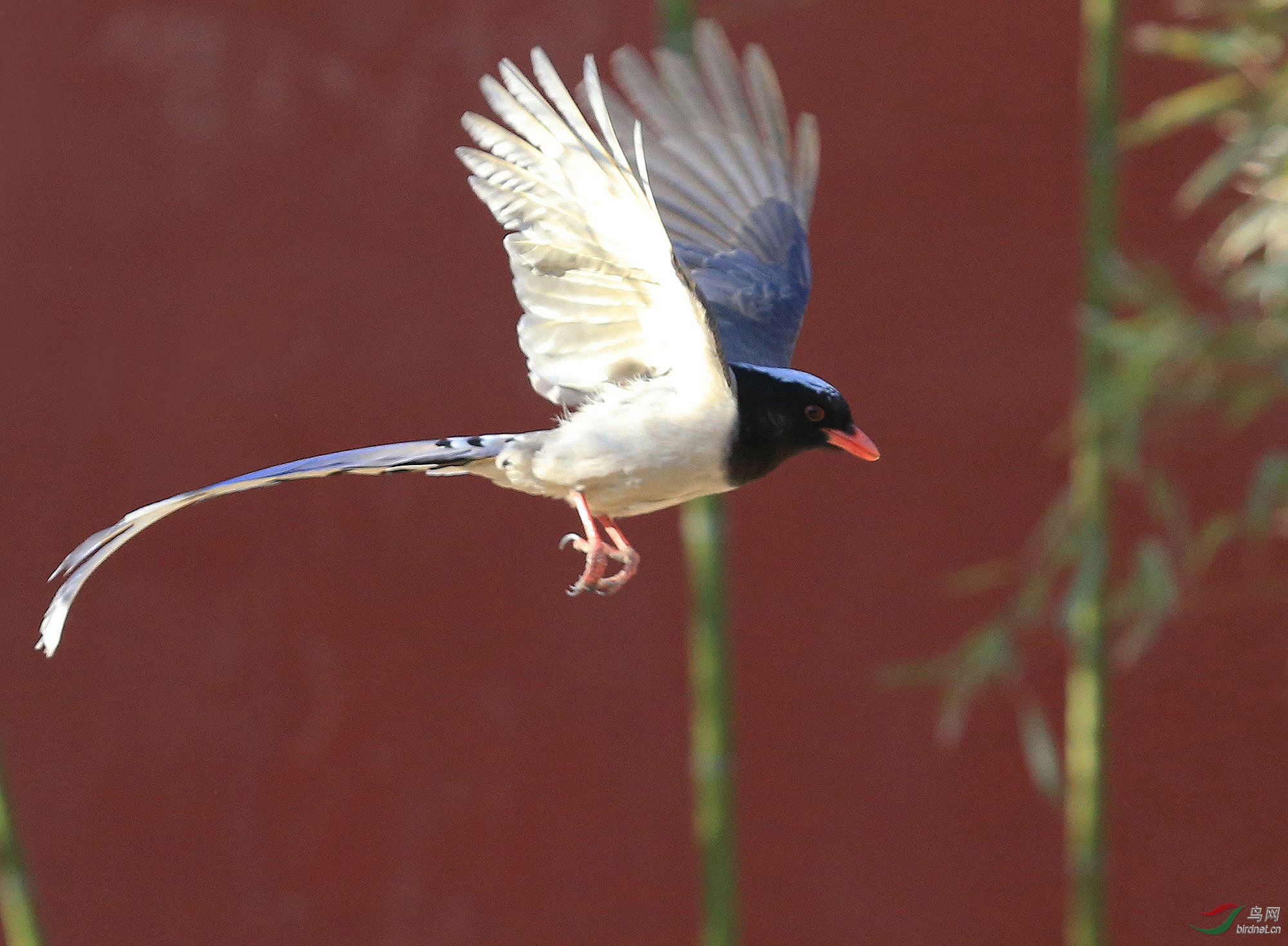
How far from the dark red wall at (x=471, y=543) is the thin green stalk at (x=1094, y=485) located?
1.94 feet

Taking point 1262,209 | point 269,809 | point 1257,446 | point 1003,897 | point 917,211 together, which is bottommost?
point 1003,897

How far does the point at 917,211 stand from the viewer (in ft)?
10.8

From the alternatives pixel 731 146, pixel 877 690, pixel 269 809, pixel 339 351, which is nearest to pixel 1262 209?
pixel 731 146

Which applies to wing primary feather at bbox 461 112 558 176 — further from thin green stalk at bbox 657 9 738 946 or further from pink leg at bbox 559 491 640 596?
thin green stalk at bbox 657 9 738 946

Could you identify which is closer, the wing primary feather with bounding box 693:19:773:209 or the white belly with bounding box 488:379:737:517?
the white belly with bounding box 488:379:737:517

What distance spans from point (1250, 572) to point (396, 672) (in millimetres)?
1755

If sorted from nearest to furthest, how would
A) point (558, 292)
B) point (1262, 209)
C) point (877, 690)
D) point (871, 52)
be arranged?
point (558, 292), point (1262, 209), point (871, 52), point (877, 690)

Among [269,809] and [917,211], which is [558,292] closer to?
[917,211]

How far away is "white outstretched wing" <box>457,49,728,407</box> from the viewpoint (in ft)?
4.30

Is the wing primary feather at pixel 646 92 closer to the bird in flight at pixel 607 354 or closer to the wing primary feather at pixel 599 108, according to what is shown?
the bird in flight at pixel 607 354

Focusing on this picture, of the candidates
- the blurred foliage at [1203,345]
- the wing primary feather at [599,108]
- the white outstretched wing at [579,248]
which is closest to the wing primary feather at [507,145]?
the white outstretched wing at [579,248]

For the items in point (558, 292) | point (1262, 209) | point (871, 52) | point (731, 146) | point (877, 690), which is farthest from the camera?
point (877, 690)

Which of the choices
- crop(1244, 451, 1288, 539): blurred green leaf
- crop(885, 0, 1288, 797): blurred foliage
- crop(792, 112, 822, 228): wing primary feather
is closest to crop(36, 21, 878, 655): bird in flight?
crop(792, 112, 822, 228): wing primary feather

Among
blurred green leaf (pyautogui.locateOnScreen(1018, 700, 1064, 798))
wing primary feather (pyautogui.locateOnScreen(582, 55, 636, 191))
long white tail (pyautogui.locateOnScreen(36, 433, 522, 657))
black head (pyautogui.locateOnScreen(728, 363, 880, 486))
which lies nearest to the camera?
wing primary feather (pyautogui.locateOnScreen(582, 55, 636, 191))
